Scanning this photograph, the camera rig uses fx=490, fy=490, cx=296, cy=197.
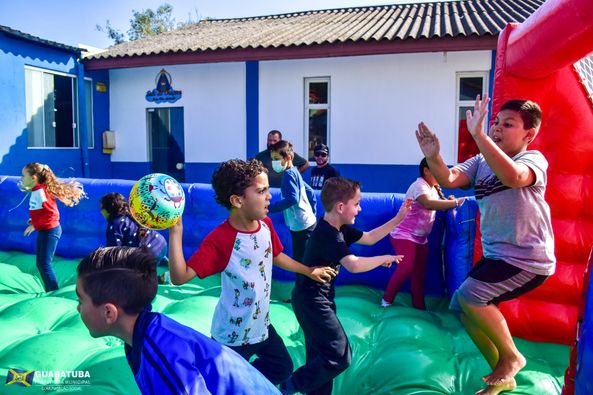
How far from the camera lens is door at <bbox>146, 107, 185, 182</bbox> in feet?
39.2

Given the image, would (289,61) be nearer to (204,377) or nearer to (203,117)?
(203,117)

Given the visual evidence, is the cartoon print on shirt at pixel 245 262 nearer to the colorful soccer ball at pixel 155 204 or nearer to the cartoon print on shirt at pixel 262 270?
the cartoon print on shirt at pixel 262 270

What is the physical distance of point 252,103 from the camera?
10.9 meters

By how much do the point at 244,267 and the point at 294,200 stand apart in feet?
6.34

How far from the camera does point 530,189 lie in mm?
2652

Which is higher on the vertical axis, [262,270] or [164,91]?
[164,91]

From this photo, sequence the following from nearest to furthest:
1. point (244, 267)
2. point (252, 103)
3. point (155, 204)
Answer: point (155, 204) < point (244, 267) < point (252, 103)

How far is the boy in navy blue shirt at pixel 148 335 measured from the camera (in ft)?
4.58

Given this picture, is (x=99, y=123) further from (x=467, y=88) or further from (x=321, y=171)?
(x=467, y=88)

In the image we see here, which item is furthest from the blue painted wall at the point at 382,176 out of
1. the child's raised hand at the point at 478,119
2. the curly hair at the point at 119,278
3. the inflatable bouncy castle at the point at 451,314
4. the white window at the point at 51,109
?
the curly hair at the point at 119,278

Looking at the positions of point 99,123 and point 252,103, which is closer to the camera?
point 252,103

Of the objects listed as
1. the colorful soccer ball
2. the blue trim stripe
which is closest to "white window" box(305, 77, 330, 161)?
A: the blue trim stripe

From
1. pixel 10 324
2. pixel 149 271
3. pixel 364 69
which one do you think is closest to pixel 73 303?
pixel 10 324

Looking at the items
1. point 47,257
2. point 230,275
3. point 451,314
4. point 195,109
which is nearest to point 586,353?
point 230,275
